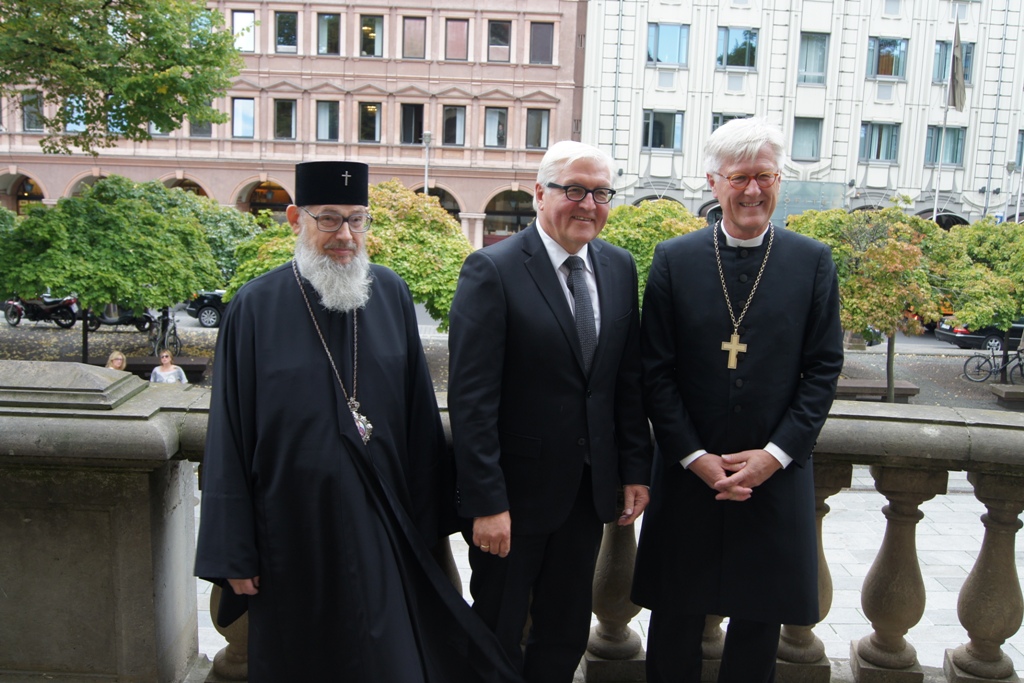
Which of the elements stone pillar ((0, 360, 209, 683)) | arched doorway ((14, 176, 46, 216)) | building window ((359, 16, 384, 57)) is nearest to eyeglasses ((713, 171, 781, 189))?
stone pillar ((0, 360, 209, 683))

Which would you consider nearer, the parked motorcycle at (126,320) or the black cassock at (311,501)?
the black cassock at (311,501)

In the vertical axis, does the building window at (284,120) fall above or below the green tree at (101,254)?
above

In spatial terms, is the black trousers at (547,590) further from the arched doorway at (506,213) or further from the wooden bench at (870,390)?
the arched doorway at (506,213)

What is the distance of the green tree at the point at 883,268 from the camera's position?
52.8 ft

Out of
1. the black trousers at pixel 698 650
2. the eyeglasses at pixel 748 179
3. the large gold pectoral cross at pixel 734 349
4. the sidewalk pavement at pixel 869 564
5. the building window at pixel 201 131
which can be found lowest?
the sidewalk pavement at pixel 869 564

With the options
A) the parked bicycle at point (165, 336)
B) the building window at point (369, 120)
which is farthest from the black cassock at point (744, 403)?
the building window at point (369, 120)

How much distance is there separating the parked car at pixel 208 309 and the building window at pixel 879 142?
24680mm

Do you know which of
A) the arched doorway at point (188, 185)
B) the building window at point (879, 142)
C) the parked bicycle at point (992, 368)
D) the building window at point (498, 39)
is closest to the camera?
the parked bicycle at point (992, 368)

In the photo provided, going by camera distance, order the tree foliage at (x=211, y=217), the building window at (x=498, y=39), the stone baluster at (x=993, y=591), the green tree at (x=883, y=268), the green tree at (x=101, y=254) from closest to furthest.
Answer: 1. the stone baluster at (x=993, y=591)
2. the green tree at (x=101, y=254)
3. the green tree at (x=883, y=268)
4. the tree foliage at (x=211, y=217)
5. the building window at (x=498, y=39)

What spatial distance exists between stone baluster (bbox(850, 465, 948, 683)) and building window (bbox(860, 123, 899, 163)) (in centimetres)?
3410

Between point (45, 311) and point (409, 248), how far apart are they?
12755mm

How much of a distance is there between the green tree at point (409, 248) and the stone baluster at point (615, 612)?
483 inches

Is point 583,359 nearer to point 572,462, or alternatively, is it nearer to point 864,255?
point 572,462

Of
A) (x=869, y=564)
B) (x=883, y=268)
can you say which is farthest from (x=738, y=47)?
(x=869, y=564)
